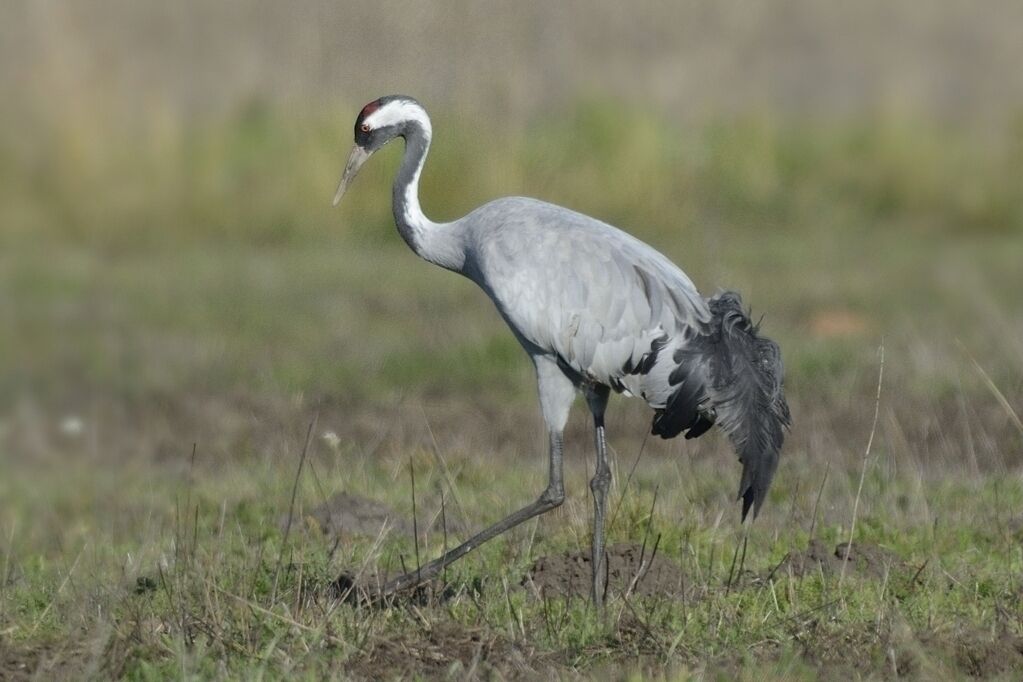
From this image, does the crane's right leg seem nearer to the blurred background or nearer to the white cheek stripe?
the blurred background

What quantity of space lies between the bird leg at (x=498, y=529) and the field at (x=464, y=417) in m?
0.10

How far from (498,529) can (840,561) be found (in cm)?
98

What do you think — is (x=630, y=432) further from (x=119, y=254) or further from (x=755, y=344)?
(x=119, y=254)

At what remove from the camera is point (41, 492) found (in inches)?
286

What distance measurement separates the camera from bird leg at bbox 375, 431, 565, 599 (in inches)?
200

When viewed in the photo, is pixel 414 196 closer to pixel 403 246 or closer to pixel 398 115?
pixel 398 115

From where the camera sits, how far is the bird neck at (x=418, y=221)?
5621mm

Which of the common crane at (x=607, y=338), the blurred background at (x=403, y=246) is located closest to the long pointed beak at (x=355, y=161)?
the common crane at (x=607, y=338)

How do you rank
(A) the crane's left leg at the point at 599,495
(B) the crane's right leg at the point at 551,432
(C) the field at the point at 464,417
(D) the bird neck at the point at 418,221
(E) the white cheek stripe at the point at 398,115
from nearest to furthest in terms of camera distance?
(C) the field at the point at 464,417
(A) the crane's left leg at the point at 599,495
(B) the crane's right leg at the point at 551,432
(D) the bird neck at the point at 418,221
(E) the white cheek stripe at the point at 398,115

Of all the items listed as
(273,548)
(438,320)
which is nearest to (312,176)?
(438,320)

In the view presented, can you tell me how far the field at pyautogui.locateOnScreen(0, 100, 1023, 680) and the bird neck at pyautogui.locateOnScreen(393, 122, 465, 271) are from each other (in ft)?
2.29

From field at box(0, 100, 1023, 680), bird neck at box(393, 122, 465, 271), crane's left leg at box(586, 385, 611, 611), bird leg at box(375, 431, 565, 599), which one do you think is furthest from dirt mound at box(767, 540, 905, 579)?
bird neck at box(393, 122, 465, 271)

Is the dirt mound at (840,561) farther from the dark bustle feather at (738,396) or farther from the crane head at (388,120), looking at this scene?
the crane head at (388,120)

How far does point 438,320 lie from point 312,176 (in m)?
2.60
